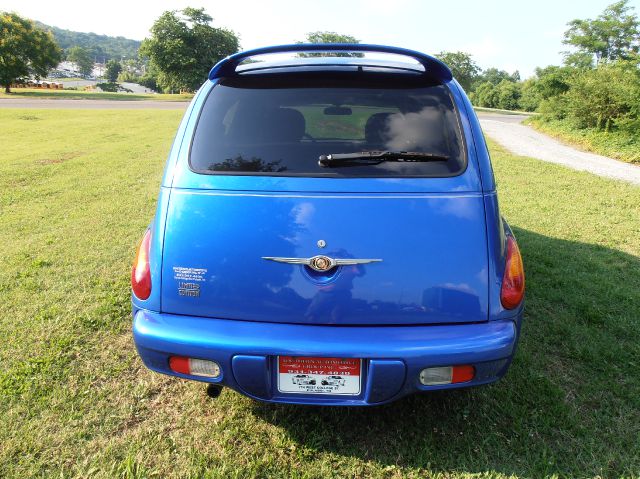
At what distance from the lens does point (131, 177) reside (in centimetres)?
820

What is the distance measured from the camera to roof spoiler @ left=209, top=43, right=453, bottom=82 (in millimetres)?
2166

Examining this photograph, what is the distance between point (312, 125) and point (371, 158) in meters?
0.53

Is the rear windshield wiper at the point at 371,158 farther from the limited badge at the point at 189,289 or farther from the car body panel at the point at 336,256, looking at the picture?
the limited badge at the point at 189,289

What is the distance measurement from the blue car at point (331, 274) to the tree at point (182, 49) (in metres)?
54.1

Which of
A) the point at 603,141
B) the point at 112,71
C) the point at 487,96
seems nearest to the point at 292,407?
the point at 603,141

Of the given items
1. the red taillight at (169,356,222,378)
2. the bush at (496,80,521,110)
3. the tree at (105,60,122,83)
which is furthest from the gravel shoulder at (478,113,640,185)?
the tree at (105,60,122,83)

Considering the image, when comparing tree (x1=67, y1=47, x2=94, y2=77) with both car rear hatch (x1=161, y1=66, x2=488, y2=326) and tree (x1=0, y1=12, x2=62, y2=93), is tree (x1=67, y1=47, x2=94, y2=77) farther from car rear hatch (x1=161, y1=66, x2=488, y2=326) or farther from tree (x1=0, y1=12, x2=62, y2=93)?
car rear hatch (x1=161, y1=66, x2=488, y2=326)

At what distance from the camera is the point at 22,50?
42.3 metres

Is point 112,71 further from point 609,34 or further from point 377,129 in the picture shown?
point 377,129

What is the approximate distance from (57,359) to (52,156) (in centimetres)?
923

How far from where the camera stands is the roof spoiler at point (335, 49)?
217cm

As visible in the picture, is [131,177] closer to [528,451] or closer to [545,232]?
[545,232]

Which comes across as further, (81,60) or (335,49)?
(81,60)

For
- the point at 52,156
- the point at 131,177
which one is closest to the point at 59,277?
the point at 131,177
